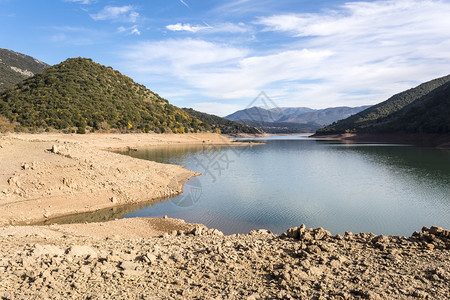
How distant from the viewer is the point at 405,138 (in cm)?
7444

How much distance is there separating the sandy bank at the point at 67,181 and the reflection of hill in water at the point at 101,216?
0.43 metres

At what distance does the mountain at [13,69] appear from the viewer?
83.1 meters

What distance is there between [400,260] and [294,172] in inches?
923

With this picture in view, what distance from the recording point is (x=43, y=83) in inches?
2613

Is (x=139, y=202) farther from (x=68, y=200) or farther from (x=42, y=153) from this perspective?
(x=42, y=153)

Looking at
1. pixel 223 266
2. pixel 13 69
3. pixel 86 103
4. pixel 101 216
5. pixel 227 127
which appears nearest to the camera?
pixel 223 266

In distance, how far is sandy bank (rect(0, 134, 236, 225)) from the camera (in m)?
13.6

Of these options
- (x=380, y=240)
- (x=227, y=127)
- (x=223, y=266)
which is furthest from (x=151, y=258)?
(x=227, y=127)

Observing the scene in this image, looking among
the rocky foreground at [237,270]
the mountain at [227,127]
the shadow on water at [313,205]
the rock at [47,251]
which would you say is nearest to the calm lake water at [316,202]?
the shadow on water at [313,205]

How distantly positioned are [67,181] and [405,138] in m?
86.8

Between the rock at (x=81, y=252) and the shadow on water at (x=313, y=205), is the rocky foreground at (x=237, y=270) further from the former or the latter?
the shadow on water at (x=313, y=205)

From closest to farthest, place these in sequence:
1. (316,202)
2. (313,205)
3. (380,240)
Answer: (380,240) < (313,205) < (316,202)

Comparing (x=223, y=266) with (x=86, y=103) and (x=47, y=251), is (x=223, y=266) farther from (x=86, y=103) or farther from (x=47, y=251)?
(x=86, y=103)

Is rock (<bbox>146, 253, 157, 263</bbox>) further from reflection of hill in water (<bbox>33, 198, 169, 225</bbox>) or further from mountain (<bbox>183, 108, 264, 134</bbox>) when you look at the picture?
mountain (<bbox>183, 108, 264, 134</bbox>)
